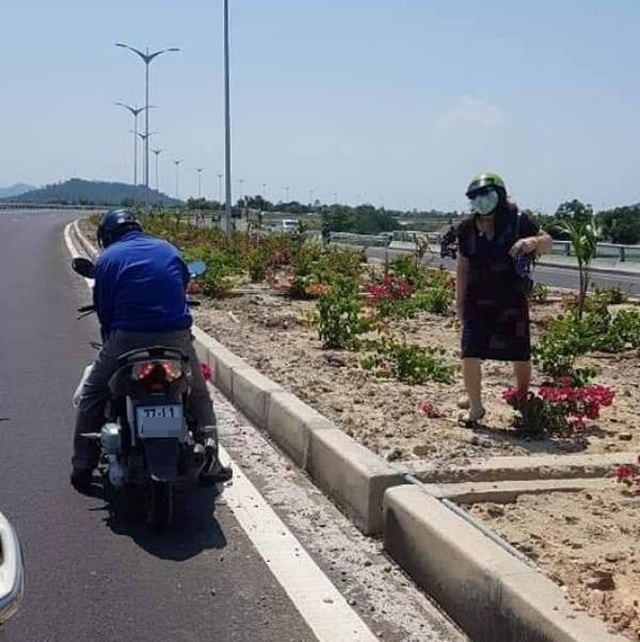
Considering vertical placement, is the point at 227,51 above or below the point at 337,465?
above

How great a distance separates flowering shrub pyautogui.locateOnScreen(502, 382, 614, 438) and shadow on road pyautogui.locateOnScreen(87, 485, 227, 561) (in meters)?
2.07

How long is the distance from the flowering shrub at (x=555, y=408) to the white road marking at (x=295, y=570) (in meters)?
1.85

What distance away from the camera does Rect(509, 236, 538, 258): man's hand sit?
6.91 metres

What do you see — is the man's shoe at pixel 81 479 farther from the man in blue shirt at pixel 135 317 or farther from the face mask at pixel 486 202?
the face mask at pixel 486 202

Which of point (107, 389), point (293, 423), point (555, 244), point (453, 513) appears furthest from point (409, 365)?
point (555, 244)

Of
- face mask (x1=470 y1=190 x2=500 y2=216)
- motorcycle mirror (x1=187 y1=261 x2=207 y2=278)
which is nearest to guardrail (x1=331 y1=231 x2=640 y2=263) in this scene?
face mask (x1=470 y1=190 x2=500 y2=216)

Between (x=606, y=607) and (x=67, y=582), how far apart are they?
241 centimetres

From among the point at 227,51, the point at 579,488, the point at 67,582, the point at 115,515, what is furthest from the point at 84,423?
the point at 227,51

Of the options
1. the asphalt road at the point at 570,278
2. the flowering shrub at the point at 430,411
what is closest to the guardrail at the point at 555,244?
the asphalt road at the point at 570,278

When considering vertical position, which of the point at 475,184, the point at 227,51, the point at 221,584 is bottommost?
the point at 221,584

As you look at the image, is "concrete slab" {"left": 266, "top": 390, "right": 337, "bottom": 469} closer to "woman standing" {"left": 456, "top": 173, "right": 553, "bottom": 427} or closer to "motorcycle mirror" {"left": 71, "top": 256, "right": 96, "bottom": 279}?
"woman standing" {"left": 456, "top": 173, "right": 553, "bottom": 427}

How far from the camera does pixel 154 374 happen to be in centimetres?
584

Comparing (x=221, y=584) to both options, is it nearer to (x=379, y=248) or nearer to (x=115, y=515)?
(x=115, y=515)

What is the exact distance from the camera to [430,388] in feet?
30.1
